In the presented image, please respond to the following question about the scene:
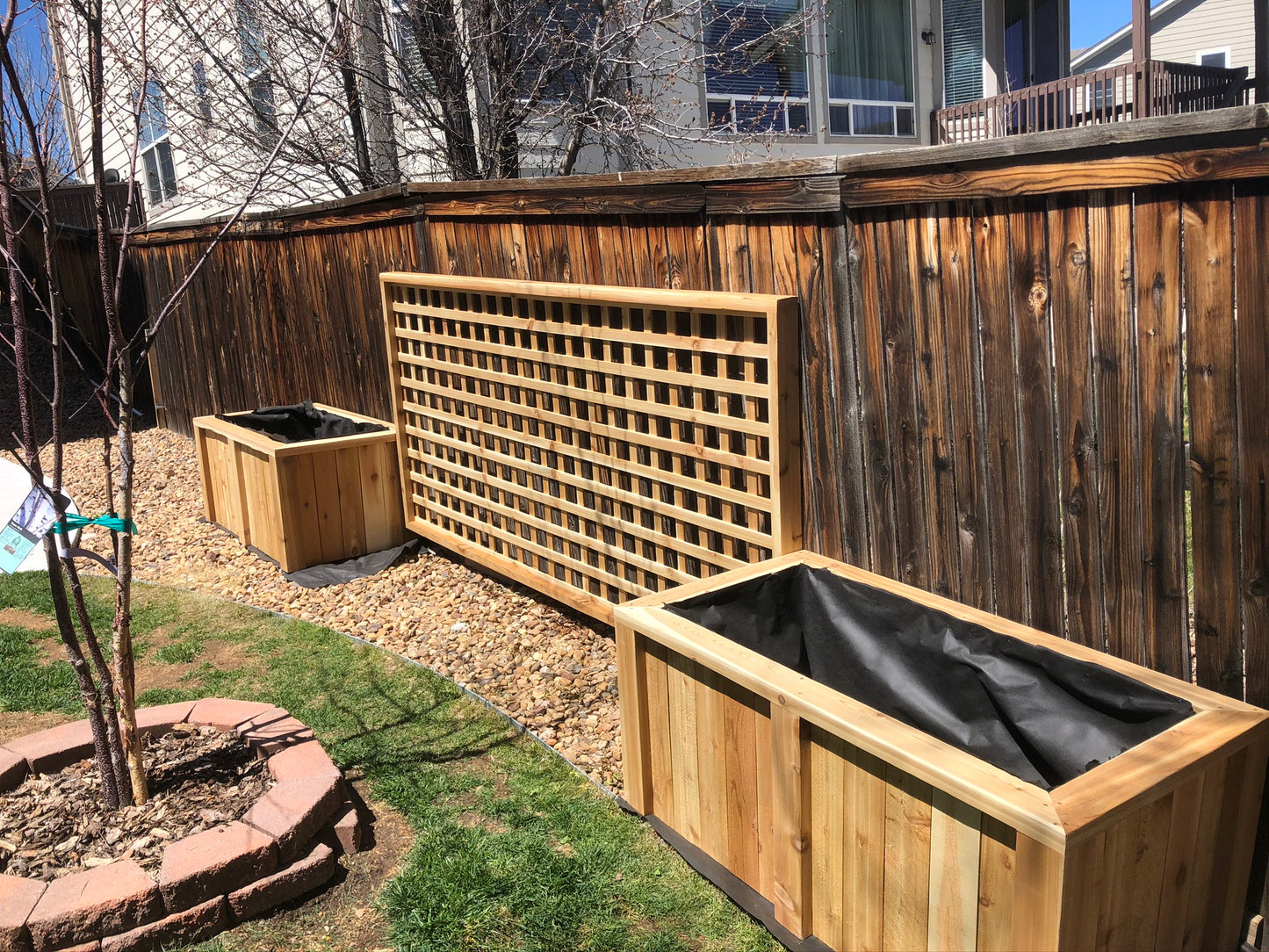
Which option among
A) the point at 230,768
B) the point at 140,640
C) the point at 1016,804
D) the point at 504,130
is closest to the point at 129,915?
the point at 230,768

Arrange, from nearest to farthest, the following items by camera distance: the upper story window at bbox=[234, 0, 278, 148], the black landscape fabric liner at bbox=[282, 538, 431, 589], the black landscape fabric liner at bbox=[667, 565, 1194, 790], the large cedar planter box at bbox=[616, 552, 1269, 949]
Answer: the large cedar planter box at bbox=[616, 552, 1269, 949], the black landscape fabric liner at bbox=[667, 565, 1194, 790], the black landscape fabric liner at bbox=[282, 538, 431, 589], the upper story window at bbox=[234, 0, 278, 148]

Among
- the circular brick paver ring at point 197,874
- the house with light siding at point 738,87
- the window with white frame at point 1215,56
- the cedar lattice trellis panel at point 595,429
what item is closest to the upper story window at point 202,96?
the house with light siding at point 738,87

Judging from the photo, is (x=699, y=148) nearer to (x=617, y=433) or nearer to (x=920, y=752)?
(x=617, y=433)

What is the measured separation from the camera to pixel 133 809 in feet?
11.0

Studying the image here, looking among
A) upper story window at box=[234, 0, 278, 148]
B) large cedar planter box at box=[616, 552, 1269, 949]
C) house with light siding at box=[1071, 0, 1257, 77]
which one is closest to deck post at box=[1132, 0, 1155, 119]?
upper story window at box=[234, 0, 278, 148]

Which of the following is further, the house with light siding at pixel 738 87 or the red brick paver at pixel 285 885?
the house with light siding at pixel 738 87

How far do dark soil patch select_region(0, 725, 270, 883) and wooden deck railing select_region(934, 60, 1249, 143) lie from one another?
10.2 m

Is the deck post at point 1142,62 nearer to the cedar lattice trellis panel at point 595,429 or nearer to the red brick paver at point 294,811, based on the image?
the cedar lattice trellis panel at point 595,429

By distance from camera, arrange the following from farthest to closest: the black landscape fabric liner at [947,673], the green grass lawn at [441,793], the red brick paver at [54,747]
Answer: the red brick paver at [54,747] < the green grass lawn at [441,793] < the black landscape fabric liner at [947,673]

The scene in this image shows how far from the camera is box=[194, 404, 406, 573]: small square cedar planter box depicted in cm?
627

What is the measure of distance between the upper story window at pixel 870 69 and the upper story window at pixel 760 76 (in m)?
0.62

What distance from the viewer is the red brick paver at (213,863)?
297cm

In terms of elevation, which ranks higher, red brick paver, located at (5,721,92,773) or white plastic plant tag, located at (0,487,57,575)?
white plastic plant tag, located at (0,487,57,575)

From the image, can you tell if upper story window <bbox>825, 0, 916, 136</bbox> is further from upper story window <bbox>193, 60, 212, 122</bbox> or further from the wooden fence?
the wooden fence
